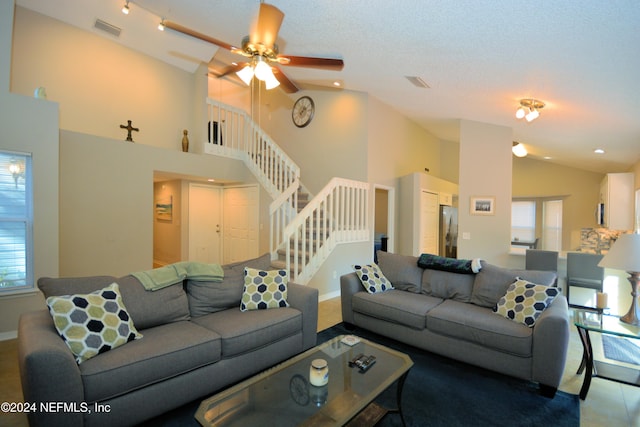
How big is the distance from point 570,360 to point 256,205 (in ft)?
17.0

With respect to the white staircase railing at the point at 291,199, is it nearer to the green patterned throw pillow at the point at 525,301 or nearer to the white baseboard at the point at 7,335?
the green patterned throw pillow at the point at 525,301

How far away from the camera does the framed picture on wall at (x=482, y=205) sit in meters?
5.36

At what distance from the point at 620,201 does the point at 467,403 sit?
4913 millimetres

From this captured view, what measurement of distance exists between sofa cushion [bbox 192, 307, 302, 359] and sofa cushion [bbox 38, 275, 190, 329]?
0.21m

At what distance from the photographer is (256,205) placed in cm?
613

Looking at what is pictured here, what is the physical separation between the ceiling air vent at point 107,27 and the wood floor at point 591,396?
15.3 feet

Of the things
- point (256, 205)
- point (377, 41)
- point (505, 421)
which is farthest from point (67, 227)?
point (505, 421)

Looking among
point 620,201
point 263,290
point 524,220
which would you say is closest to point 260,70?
point 263,290

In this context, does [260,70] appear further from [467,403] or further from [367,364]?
[467,403]

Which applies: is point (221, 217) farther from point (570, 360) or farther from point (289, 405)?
point (570, 360)

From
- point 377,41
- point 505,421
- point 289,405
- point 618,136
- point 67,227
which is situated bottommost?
point 505,421

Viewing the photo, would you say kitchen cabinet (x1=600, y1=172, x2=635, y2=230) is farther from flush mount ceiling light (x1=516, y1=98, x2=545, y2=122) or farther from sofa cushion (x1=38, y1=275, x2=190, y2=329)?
sofa cushion (x1=38, y1=275, x2=190, y2=329)

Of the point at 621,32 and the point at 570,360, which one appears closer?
the point at 621,32

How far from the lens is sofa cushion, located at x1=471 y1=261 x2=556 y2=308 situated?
9.65 ft
